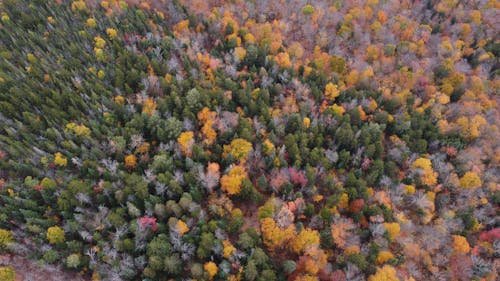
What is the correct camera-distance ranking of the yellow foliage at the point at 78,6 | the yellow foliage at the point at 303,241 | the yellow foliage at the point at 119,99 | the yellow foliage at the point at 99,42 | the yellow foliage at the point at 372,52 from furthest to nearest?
the yellow foliage at the point at 372,52
the yellow foliage at the point at 78,6
the yellow foliage at the point at 99,42
the yellow foliage at the point at 119,99
the yellow foliage at the point at 303,241

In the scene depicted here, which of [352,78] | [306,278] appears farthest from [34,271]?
[352,78]

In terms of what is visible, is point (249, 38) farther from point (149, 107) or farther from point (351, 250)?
point (351, 250)

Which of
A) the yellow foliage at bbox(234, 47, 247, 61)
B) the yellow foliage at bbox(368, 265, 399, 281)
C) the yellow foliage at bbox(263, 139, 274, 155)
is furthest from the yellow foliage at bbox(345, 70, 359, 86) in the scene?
the yellow foliage at bbox(368, 265, 399, 281)

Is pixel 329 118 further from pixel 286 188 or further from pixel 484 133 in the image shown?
pixel 484 133

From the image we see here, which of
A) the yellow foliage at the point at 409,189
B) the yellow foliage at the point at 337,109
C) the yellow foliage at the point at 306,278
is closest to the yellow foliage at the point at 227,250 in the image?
the yellow foliage at the point at 306,278

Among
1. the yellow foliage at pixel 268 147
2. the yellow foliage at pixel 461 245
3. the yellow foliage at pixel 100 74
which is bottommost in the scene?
the yellow foliage at pixel 461 245

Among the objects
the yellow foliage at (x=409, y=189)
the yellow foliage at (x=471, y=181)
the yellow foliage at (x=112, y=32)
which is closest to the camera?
the yellow foliage at (x=409, y=189)

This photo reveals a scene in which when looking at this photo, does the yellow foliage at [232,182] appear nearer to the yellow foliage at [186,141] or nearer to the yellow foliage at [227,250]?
the yellow foliage at [186,141]

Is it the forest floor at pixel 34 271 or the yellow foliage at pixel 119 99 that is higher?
the yellow foliage at pixel 119 99
